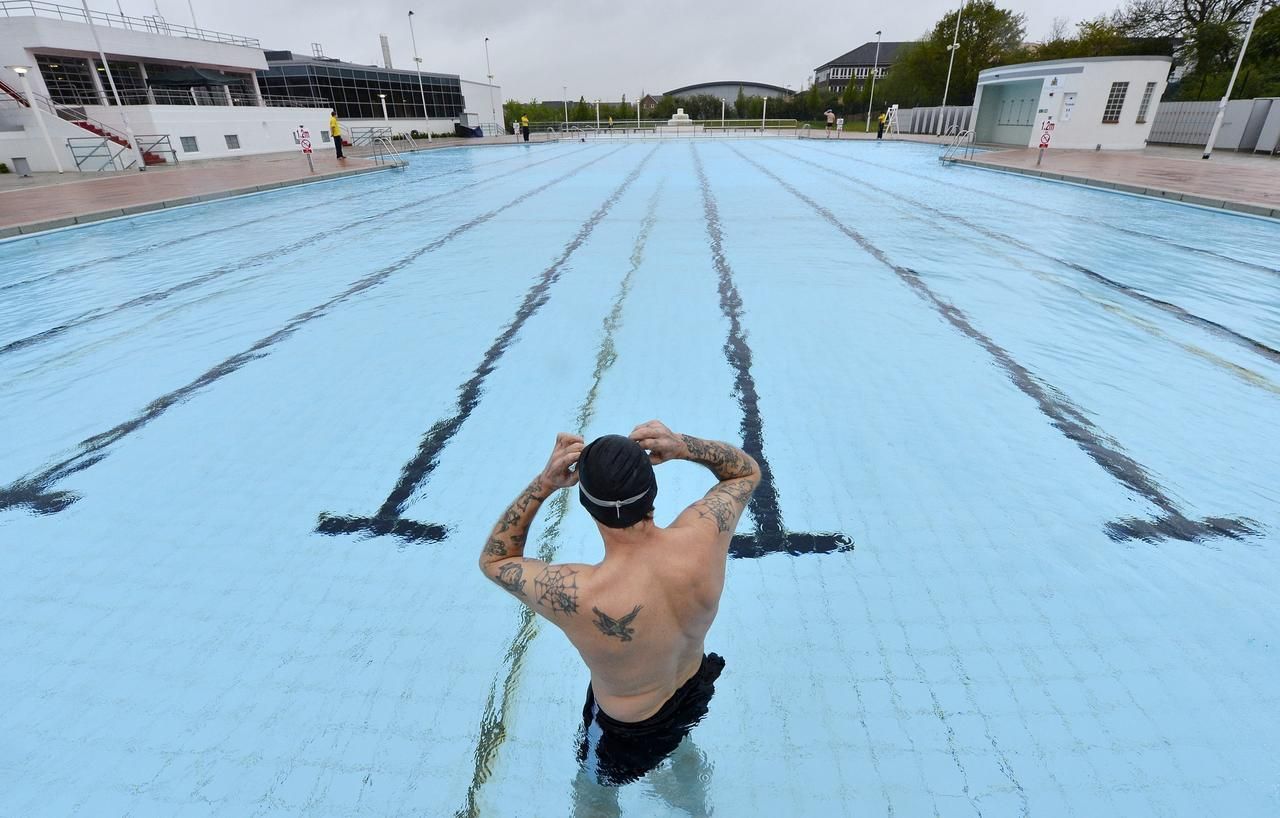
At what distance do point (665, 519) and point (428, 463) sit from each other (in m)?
1.37

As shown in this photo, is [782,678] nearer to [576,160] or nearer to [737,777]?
[737,777]

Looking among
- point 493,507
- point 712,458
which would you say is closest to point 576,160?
point 493,507

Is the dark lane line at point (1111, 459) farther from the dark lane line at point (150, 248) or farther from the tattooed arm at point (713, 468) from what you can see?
the dark lane line at point (150, 248)

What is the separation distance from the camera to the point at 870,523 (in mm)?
2744

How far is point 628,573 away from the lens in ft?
3.92

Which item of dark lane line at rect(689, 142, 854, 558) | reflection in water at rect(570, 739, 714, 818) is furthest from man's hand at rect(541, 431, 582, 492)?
dark lane line at rect(689, 142, 854, 558)

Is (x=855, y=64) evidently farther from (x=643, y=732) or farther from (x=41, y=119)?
(x=643, y=732)

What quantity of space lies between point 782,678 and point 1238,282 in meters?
7.10

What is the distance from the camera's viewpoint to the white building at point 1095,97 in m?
17.3

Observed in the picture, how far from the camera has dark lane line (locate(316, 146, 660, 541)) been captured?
2.76 metres

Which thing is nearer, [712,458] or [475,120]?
[712,458]

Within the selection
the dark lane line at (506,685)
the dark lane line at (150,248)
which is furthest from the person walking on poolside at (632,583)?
the dark lane line at (150,248)

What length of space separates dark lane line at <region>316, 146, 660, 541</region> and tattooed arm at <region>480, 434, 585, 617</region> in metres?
1.54

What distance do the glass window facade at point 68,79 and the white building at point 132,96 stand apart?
0.10 feet
